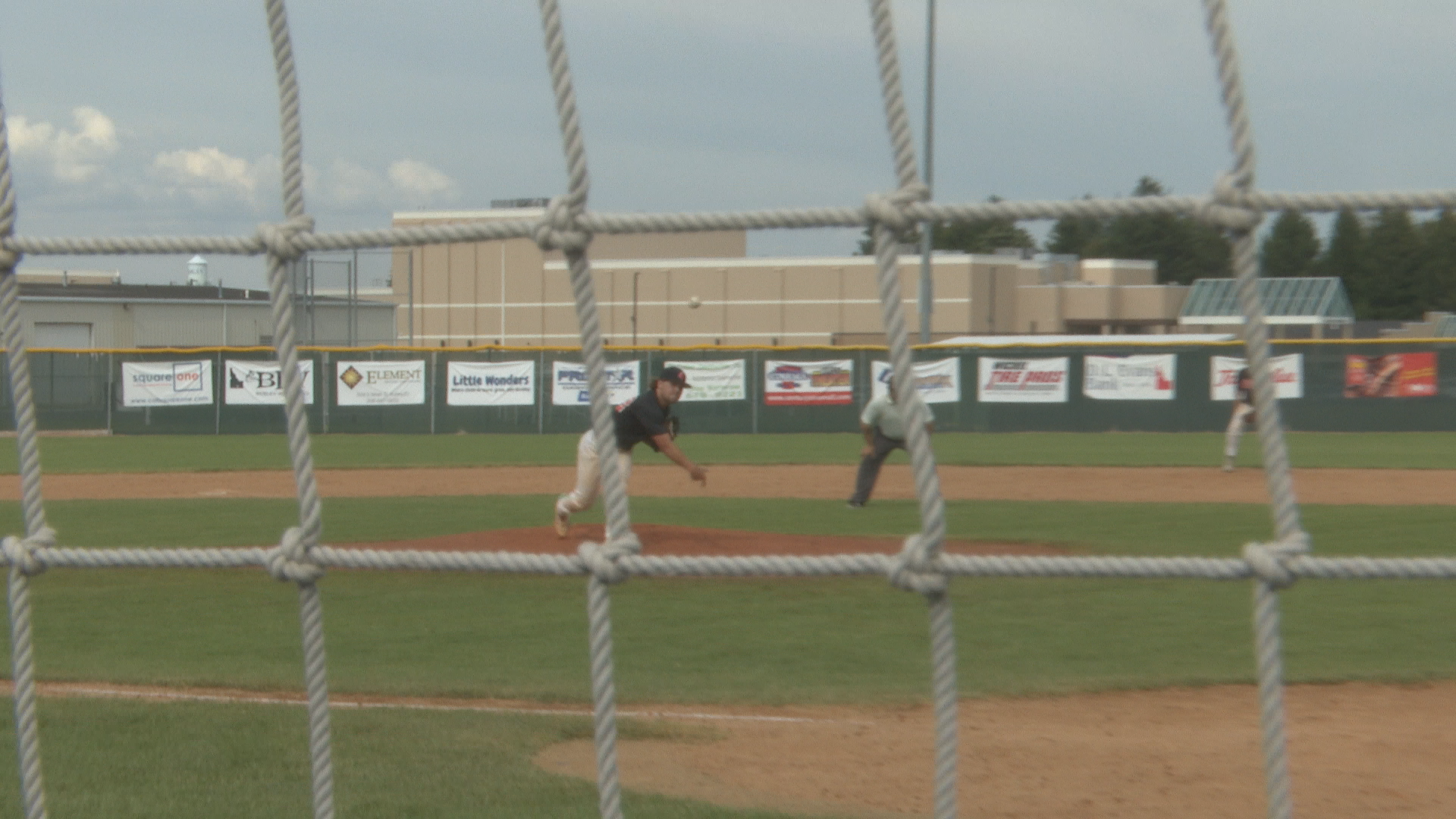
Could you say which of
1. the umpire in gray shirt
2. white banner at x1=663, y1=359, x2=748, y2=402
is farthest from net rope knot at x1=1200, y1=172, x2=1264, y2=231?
white banner at x1=663, y1=359, x2=748, y2=402

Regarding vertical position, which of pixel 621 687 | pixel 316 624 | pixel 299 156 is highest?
pixel 299 156

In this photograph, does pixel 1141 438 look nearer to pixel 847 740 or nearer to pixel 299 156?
pixel 847 740

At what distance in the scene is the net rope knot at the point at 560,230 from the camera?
273 cm

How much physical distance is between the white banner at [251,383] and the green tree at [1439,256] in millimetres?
27983

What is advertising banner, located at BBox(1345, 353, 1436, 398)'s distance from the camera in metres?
24.6


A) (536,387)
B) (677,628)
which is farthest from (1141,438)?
(677,628)

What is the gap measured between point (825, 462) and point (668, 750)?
17.3m

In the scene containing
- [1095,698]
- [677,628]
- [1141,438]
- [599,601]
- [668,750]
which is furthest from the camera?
[1141,438]

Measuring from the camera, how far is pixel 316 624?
9.61ft

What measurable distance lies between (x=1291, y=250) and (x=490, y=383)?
27.6 meters

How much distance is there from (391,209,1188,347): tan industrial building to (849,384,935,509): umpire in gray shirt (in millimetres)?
1424

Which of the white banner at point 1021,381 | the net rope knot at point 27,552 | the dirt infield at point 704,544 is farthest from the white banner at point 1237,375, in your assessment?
the net rope knot at point 27,552

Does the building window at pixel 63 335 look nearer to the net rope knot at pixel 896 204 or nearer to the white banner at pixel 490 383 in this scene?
the white banner at pixel 490 383

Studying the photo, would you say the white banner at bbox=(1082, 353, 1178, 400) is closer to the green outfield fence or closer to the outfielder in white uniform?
the green outfield fence
